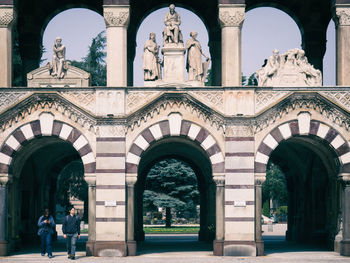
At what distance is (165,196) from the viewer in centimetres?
5500

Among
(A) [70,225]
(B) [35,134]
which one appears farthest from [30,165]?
(A) [70,225]

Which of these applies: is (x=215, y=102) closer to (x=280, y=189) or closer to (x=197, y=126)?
(x=197, y=126)

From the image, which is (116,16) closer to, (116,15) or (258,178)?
(116,15)

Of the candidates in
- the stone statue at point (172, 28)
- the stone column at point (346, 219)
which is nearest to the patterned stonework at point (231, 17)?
the stone statue at point (172, 28)

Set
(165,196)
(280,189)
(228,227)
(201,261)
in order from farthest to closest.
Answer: (280,189) < (165,196) < (228,227) < (201,261)

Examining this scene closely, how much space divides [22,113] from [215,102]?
731 cm

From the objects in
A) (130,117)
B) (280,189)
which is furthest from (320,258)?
(280,189)

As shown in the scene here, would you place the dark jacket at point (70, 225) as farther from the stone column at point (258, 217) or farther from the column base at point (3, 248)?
the stone column at point (258, 217)

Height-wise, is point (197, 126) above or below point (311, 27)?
below

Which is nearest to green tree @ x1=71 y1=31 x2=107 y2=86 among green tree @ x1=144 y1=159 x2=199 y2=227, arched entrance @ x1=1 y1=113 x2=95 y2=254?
green tree @ x1=144 y1=159 x2=199 y2=227

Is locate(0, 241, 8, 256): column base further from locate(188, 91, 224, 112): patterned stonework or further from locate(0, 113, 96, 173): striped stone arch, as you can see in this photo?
locate(188, 91, 224, 112): patterned stonework

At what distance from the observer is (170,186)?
183ft

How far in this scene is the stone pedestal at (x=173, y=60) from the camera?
28359mm

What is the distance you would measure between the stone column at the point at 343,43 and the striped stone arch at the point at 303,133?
1.95 metres
